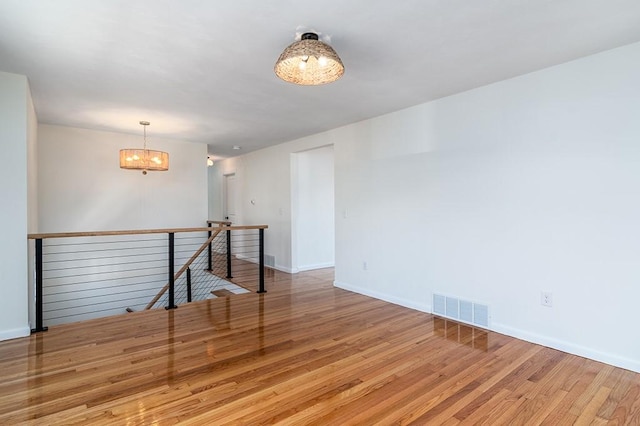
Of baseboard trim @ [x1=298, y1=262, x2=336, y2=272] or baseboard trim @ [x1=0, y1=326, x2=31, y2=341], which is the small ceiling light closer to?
baseboard trim @ [x1=0, y1=326, x2=31, y2=341]

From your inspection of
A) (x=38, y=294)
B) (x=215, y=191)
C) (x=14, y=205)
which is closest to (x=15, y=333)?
(x=38, y=294)

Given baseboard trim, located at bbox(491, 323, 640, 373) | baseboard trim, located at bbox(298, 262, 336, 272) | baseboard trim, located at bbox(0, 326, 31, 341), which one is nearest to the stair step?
baseboard trim, located at bbox(298, 262, 336, 272)

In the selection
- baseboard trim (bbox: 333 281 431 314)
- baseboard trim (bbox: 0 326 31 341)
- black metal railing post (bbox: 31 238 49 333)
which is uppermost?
black metal railing post (bbox: 31 238 49 333)

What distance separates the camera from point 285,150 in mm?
6211

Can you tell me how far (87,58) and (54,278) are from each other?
3.64 m

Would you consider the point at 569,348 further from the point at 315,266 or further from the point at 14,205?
the point at 14,205

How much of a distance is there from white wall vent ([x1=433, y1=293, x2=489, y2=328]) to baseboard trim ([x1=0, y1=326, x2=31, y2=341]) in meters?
4.07

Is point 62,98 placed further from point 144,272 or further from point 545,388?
point 545,388

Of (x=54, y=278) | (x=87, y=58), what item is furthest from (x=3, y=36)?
(x=54, y=278)

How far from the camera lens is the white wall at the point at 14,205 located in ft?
9.89

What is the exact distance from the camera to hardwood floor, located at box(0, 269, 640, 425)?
2.00 meters

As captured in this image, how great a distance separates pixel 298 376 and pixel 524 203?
250 centimetres

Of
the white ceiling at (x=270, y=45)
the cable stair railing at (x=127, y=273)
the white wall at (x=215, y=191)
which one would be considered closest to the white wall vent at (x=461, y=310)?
the white ceiling at (x=270, y=45)

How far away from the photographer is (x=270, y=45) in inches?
97.4
